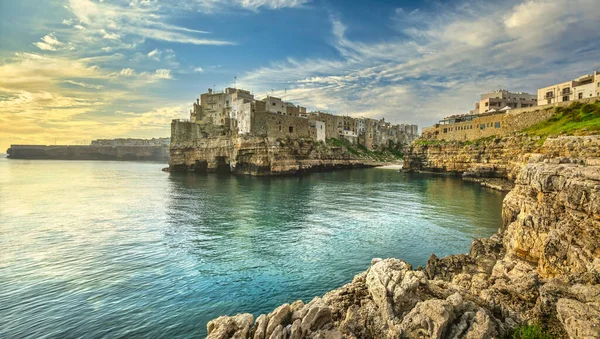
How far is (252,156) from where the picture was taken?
2911 inches

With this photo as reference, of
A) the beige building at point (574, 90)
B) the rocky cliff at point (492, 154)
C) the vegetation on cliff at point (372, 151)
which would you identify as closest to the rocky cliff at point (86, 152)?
the vegetation on cliff at point (372, 151)

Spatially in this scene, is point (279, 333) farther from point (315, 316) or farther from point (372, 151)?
point (372, 151)

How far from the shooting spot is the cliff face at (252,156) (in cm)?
7300

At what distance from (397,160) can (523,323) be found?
420 ft

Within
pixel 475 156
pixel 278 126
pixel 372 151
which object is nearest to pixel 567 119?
pixel 475 156

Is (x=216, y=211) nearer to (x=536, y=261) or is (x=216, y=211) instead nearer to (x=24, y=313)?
(x=24, y=313)

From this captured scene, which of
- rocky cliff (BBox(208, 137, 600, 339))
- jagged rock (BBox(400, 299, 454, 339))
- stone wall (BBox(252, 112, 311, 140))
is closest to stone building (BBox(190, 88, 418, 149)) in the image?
stone wall (BBox(252, 112, 311, 140))

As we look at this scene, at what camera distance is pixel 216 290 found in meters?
13.5

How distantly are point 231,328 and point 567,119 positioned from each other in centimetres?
6181

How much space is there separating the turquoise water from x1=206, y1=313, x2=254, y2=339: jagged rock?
8.67 feet

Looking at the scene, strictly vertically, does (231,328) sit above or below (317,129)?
below

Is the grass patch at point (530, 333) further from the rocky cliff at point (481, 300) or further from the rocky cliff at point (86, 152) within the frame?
the rocky cliff at point (86, 152)

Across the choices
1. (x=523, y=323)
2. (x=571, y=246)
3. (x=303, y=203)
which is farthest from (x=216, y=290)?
(x=303, y=203)

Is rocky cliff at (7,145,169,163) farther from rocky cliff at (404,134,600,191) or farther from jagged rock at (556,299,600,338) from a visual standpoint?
jagged rock at (556,299,600,338)
